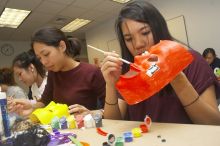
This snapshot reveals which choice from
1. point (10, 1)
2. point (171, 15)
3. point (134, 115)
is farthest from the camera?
point (171, 15)

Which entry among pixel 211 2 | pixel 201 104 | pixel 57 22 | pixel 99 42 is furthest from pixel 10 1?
pixel 201 104

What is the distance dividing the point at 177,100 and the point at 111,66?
276 millimetres

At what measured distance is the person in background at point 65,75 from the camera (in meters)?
1.41

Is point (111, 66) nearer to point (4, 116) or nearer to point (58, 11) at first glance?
point (4, 116)

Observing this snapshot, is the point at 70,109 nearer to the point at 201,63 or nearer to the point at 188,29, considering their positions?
the point at 201,63

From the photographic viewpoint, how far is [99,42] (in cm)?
612

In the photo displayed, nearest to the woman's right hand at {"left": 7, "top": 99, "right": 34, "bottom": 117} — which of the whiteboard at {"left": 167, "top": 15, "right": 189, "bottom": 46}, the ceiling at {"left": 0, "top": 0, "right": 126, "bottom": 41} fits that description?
the ceiling at {"left": 0, "top": 0, "right": 126, "bottom": 41}

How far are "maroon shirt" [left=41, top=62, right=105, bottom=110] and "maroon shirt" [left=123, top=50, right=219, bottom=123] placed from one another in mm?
494

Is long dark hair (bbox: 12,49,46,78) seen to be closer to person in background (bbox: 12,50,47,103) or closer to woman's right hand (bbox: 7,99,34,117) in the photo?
person in background (bbox: 12,50,47,103)

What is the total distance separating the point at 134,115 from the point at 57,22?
4.67 meters

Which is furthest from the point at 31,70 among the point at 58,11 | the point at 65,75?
the point at 58,11

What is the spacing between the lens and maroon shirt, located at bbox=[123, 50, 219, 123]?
857 millimetres

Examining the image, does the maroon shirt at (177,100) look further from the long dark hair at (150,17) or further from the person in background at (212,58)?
the person in background at (212,58)

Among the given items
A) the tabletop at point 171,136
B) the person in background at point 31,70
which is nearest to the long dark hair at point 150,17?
the tabletop at point 171,136
